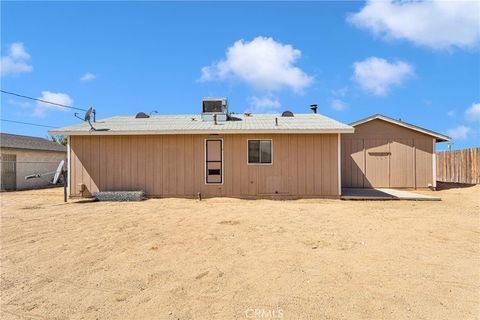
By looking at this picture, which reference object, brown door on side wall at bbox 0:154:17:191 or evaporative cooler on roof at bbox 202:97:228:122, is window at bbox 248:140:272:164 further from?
brown door on side wall at bbox 0:154:17:191

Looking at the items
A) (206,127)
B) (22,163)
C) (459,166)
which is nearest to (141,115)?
(206,127)

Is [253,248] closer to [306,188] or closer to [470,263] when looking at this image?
[470,263]

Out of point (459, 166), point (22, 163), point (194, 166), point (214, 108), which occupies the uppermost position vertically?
point (214, 108)

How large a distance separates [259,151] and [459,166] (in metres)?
13.5

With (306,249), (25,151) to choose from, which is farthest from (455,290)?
(25,151)

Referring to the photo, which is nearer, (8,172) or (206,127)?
(206,127)

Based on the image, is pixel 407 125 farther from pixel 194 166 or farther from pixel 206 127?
pixel 194 166

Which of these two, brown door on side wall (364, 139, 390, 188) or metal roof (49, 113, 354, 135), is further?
A: brown door on side wall (364, 139, 390, 188)

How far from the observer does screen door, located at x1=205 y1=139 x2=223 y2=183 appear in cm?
1076

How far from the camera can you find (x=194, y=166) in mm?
10703

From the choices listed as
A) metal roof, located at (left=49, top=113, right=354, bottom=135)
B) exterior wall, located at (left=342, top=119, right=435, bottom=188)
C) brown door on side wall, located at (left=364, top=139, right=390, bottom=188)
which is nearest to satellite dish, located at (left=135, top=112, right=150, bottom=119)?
metal roof, located at (left=49, top=113, right=354, bottom=135)

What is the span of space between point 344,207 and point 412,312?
20.4 ft

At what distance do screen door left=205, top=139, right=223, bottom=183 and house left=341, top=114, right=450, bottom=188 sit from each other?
6.68m

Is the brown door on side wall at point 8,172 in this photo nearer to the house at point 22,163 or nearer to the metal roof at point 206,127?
the house at point 22,163
